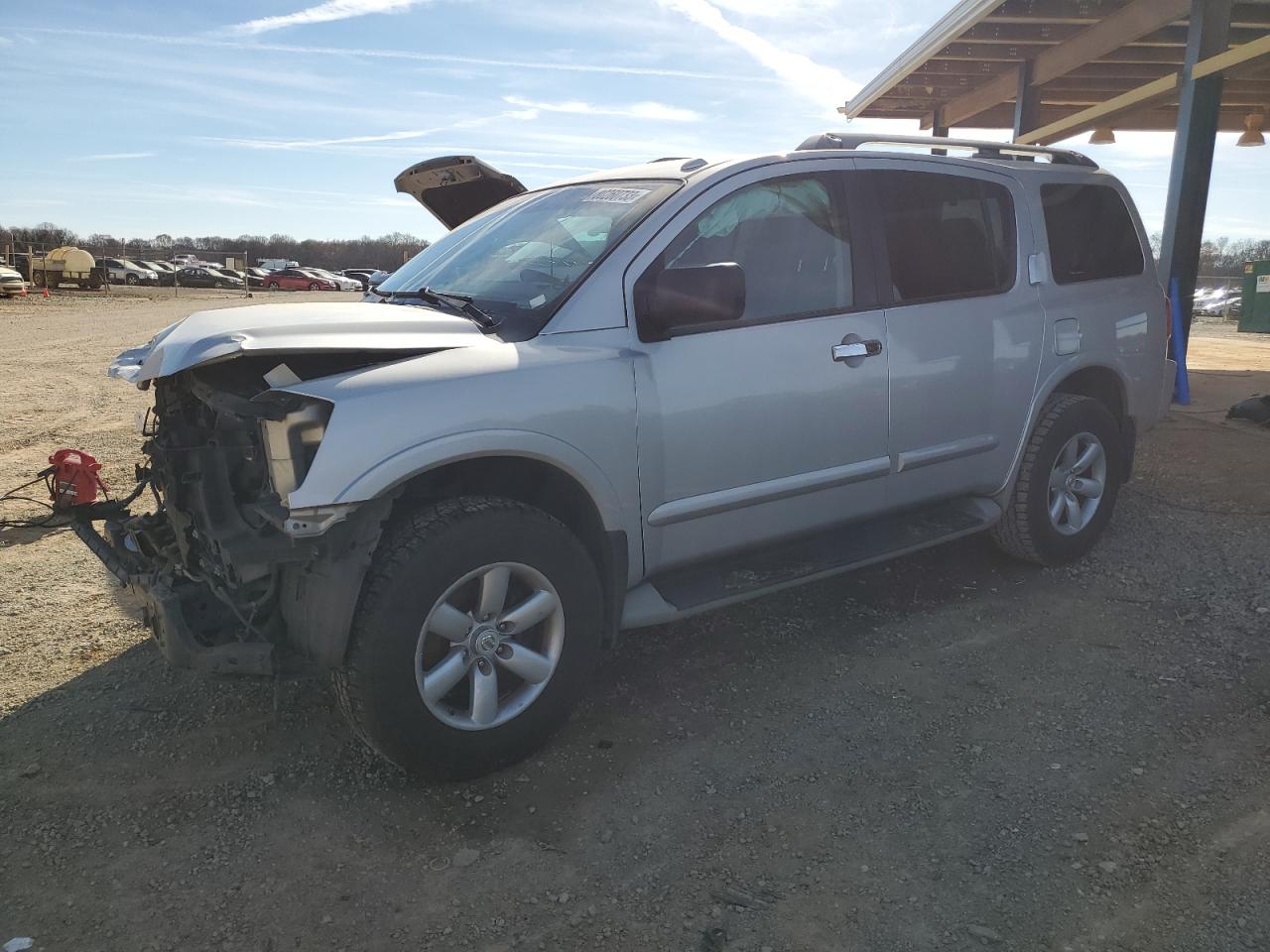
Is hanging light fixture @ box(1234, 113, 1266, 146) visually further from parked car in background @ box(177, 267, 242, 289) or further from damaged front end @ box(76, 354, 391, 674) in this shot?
parked car in background @ box(177, 267, 242, 289)

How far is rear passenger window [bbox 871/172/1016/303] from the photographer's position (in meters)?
3.91

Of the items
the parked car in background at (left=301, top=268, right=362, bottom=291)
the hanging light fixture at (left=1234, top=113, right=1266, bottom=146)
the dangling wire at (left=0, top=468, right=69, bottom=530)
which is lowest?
the parked car in background at (left=301, top=268, right=362, bottom=291)

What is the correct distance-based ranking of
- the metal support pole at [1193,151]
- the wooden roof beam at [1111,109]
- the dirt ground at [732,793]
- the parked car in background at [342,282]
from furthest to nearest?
the parked car in background at [342,282]
the wooden roof beam at [1111,109]
the metal support pole at [1193,151]
the dirt ground at [732,793]

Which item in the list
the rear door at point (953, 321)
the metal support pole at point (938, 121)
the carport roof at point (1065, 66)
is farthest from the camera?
the metal support pole at point (938, 121)

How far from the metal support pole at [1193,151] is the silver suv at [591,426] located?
617 cm

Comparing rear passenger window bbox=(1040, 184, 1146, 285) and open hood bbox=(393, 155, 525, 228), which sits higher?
open hood bbox=(393, 155, 525, 228)

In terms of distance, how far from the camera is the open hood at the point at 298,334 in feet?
8.56

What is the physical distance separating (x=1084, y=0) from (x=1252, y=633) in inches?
324

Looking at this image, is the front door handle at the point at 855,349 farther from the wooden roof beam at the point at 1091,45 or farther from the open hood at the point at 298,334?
the wooden roof beam at the point at 1091,45

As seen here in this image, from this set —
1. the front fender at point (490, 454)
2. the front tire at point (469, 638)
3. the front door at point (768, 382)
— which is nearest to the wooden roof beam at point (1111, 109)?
the front door at point (768, 382)

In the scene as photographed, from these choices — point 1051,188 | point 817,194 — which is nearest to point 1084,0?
point 1051,188

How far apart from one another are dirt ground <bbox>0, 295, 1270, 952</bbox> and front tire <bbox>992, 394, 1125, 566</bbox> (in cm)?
22

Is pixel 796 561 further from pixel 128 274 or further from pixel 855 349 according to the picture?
pixel 128 274

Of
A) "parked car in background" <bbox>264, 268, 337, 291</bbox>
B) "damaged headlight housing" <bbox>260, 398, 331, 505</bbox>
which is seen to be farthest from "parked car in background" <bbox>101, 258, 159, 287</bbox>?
"damaged headlight housing" <bbox>260, 398, 331, 505</bbox>
